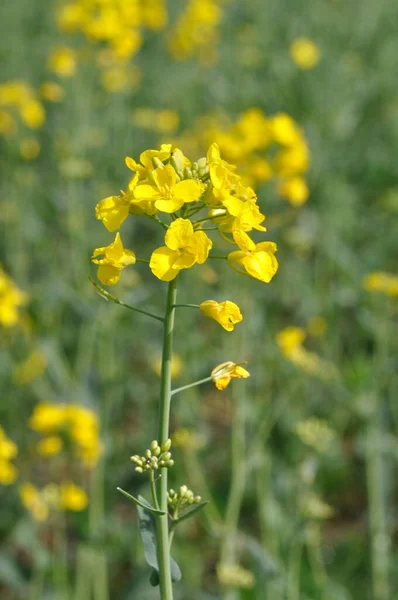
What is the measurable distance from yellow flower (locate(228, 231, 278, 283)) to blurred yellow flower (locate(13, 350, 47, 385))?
2.03 meters

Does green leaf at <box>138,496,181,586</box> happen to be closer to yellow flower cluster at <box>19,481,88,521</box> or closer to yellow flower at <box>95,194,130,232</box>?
yellow flower at <box>95,194,130,232</box>

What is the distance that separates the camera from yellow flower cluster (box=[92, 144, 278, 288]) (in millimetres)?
1319

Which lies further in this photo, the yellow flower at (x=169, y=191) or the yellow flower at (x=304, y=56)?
the yellow flower at (x=304, y=56)

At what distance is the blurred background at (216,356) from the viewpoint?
2.76 m

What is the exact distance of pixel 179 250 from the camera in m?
1.32

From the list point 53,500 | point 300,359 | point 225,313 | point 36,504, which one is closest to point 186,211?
point 225,313

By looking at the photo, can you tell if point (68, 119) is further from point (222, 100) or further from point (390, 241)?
point (390, 241)

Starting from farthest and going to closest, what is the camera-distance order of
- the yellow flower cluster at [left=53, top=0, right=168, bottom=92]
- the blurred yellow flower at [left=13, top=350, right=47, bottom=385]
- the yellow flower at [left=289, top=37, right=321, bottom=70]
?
the yellow flower at [left=289, top=37, right=321, bottom=70] < the yellow flower cluster at [left=53, top=0, right=168, bottom=92] < the blurred yellow flower at [left=13, top=350, right=47, bottom=385]

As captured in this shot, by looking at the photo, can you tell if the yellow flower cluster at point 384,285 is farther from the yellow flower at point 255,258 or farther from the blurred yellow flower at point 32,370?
the yellow flower at point 255,258

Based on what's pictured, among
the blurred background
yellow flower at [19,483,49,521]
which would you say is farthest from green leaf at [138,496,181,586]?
yellow flower at [19,483,49,521]

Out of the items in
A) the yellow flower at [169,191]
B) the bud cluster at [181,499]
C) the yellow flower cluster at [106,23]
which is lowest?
the bud cluster at [181,499]

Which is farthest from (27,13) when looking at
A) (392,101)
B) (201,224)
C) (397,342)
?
(201,224)

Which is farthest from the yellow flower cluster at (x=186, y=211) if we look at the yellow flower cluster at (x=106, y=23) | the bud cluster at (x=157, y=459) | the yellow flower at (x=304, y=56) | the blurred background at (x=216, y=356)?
the yellow flower at (x=304, y=56)

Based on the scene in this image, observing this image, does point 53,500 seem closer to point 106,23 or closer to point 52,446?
point 52,446
